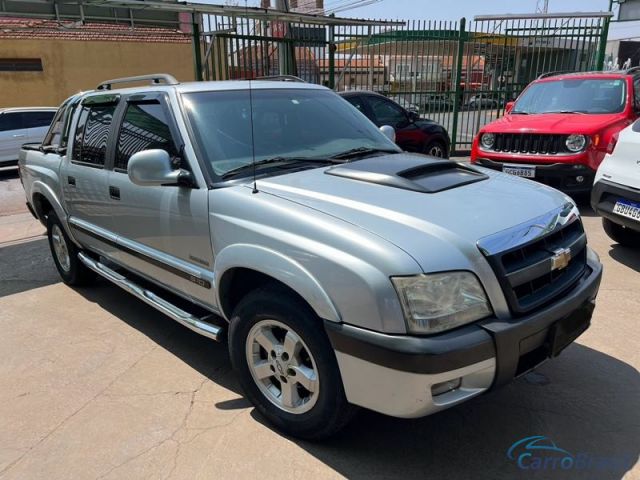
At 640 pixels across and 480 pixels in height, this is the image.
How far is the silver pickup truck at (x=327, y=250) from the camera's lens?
7.25 ft

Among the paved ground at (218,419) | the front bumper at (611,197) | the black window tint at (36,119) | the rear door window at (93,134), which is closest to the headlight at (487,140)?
the front bumper at (611,197)

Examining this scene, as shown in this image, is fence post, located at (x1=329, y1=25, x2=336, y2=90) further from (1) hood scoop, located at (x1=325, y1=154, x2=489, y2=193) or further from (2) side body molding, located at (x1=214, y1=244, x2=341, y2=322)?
(2) side body molding, located at (x1=214, y1=244, x2=341, y2=322)

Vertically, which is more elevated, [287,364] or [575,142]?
[575,142]

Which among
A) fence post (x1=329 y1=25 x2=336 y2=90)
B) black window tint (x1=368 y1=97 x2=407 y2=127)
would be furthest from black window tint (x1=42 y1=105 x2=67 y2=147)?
fence post (x1=329 y1=25 x2=336 y2=90)

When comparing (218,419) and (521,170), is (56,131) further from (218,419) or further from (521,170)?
(521,170)

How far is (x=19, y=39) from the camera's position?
1847 cm

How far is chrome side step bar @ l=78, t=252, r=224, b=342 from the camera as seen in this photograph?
3.13 meters

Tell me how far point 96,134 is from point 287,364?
8.85ft

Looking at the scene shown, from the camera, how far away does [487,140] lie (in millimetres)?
7906

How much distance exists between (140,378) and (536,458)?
2.44m

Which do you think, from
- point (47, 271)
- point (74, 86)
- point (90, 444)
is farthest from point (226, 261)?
point (74, 86)

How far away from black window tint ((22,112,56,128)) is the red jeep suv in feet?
37.6

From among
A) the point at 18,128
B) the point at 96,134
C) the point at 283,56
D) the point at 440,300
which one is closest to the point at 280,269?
the point at 440,300

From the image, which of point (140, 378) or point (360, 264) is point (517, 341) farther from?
point (140, 378)
